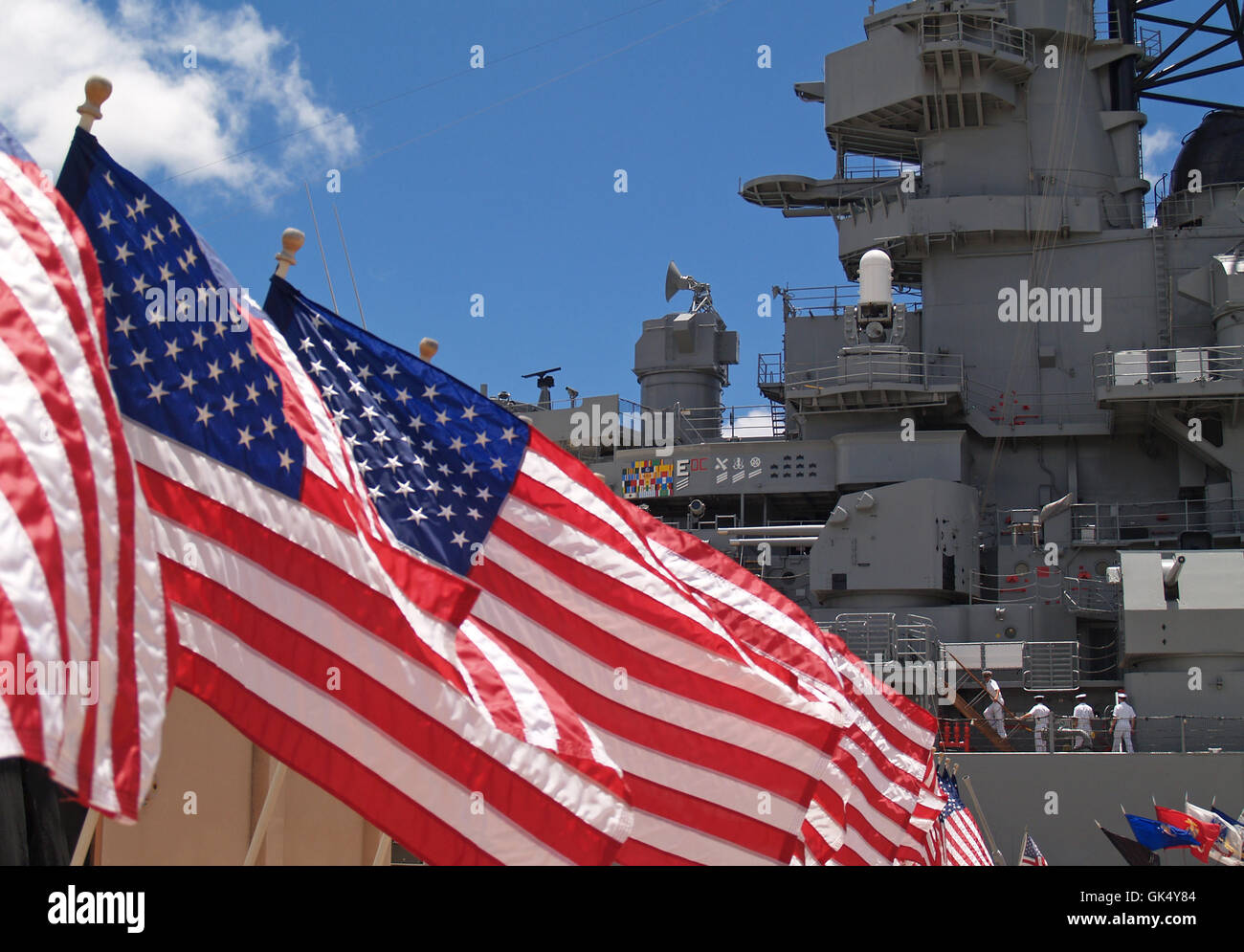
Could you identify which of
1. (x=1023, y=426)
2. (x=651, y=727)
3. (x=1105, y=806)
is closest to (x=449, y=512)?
(x=651, y=727)

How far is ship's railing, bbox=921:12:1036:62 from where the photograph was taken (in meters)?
23.6

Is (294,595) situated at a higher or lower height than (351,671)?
higher

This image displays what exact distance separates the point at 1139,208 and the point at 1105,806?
1169 centimetres

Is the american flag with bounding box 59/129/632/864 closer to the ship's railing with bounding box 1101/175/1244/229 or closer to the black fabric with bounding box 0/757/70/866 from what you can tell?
the black fabric with bounding box 0/757/70/866

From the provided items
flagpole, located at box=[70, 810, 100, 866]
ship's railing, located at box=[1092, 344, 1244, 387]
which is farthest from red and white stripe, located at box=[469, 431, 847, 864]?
ship's railing, located at box=[1092, 344, 1244, 387]

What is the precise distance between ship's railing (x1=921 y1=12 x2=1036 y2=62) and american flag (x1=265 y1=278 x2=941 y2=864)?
682 inches

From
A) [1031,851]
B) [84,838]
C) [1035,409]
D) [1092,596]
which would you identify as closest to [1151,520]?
[1092,596]

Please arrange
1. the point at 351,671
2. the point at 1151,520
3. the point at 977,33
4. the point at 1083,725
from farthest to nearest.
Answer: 1. the point at 977,33
2. the point at 1151,520
3. the point at 1083,725
4. the point at 351,671

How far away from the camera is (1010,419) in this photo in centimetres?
2262

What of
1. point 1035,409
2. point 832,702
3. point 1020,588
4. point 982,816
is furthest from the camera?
point 1035,409

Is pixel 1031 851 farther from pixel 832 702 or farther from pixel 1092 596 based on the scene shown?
pixel 832 702

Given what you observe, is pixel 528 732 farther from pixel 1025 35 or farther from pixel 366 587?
pixel 1025 35

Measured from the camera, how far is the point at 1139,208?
24.2 m

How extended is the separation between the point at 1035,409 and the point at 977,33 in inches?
244
